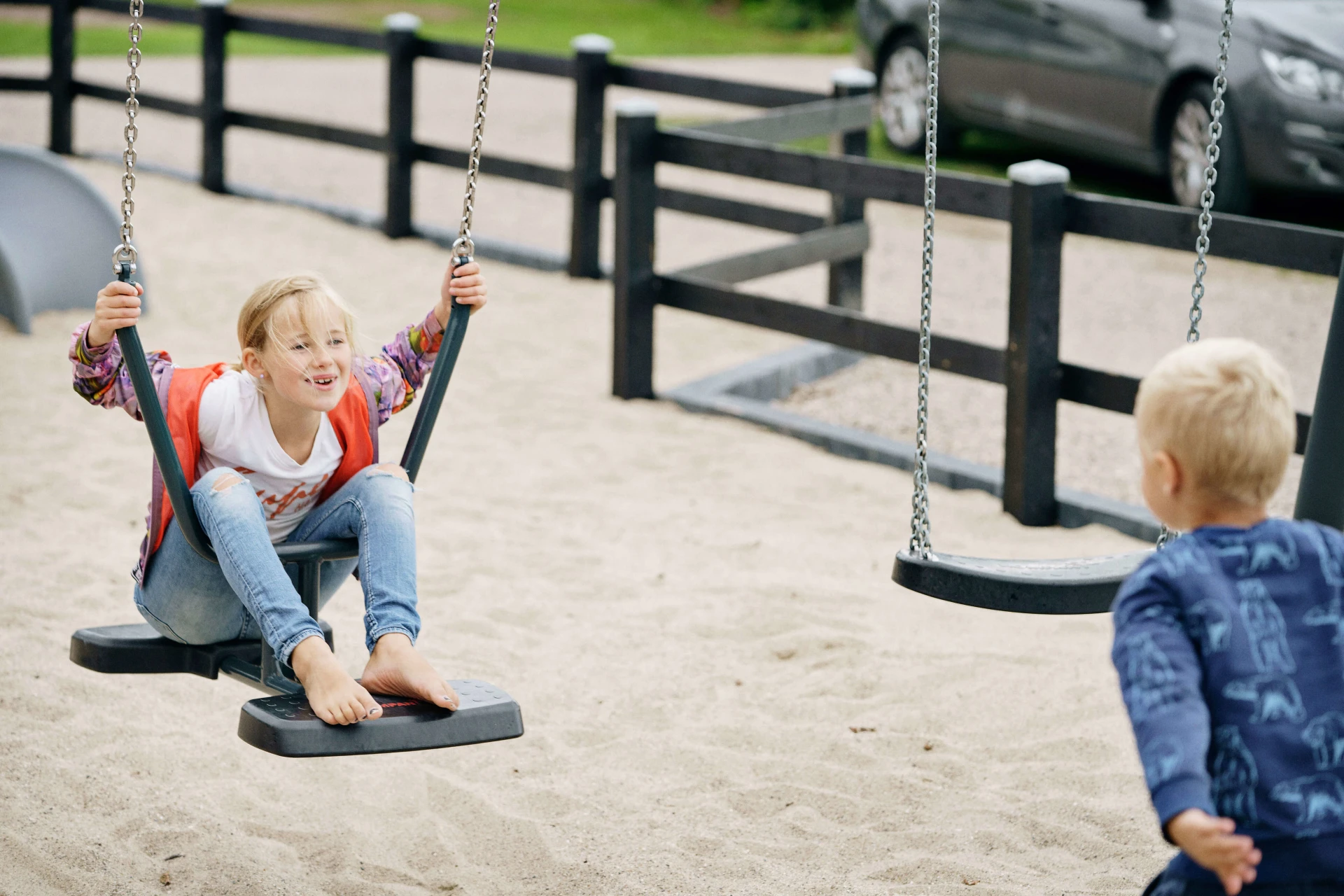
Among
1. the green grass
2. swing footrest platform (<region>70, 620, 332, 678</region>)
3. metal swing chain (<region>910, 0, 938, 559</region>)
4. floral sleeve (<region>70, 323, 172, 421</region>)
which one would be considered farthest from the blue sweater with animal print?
the green grass

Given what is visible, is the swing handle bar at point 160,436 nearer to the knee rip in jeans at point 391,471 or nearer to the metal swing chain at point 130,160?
the metal swing chain at point 130,160

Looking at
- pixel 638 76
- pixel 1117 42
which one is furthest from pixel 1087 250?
pixel 638 76

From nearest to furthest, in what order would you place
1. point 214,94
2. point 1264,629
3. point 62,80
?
point 1264,629 < point 214,94 < point 62,80

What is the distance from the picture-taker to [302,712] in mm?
2607

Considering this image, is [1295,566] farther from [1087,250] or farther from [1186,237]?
[1087,250]

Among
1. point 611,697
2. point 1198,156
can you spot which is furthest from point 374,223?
point 611,697

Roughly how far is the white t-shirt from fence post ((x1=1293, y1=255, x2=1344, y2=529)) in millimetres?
1754

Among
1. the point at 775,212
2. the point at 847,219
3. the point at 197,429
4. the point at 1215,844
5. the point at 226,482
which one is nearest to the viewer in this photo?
the point at 1215,844

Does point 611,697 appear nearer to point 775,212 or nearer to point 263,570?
point 263,570

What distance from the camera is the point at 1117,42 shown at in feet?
29.5

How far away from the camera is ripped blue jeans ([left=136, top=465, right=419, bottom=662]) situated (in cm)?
267

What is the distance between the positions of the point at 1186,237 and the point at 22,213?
490cm

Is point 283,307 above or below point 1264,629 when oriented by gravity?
above

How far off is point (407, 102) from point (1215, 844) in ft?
25.0
